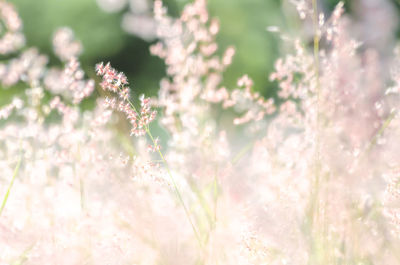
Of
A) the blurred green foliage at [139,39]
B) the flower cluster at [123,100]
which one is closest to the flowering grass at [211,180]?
the flower cluster at [123,100]

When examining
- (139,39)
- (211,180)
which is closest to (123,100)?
(211,180)

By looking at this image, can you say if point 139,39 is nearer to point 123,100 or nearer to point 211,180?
point 211,180

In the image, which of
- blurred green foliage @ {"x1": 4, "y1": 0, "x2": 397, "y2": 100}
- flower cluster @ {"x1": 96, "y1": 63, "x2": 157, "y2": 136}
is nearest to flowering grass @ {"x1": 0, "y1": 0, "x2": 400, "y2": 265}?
flower cluster @ {"x1": 96, "y1": 63, "x2": 157, "y2": 136}

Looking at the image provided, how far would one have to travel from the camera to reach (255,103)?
4.25ft

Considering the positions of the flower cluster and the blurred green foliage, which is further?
the blurred green foliage

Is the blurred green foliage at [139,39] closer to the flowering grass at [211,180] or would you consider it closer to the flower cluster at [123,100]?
the flowering grass at [211,180]

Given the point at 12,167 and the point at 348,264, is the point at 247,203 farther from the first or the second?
the point at 12,167

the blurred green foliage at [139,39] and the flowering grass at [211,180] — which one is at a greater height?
the blurred green foliage at [139,39]

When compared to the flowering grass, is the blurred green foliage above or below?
above

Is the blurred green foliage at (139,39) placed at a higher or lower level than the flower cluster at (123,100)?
higher

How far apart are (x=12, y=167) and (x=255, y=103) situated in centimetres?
64

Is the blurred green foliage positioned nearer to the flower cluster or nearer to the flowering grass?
the flowering grass

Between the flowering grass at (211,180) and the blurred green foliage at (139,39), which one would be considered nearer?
the flowering grass at (211,180)

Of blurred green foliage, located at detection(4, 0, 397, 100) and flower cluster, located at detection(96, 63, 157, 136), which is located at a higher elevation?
blurred green foliage, located at detection(4, 0, 397, 100)
